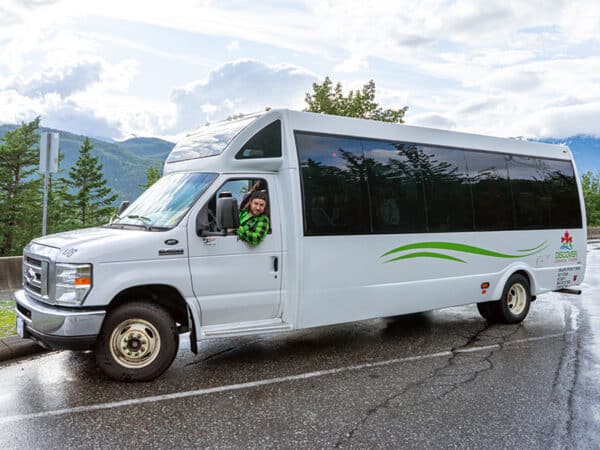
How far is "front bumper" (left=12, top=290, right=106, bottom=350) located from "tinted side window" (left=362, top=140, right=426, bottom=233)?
12.1 ft

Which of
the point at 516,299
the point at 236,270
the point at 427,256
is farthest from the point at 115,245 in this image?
the point at 516,299

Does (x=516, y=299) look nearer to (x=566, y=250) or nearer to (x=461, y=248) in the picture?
(x=566, y=250)

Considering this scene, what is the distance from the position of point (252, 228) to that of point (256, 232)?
0.22 ft

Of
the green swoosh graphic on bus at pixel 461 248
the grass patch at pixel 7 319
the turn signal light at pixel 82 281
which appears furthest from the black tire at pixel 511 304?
the grass patch at pixel 7 319

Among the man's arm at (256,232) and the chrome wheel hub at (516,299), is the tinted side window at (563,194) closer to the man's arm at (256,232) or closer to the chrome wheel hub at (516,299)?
the chrome wheel hub at (516,299)

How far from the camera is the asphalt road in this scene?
4508mm

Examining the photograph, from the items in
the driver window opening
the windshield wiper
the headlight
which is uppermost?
the driver window opening

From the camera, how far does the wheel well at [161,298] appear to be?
231 inches

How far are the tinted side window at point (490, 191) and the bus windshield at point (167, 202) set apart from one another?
4.51 m

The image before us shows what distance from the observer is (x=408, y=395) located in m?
5.55

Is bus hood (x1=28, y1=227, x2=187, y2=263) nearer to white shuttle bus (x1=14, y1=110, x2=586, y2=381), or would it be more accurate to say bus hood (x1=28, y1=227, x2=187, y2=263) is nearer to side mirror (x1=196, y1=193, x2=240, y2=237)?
white shuttle bus (x1=14, y1=110, x2=586, y2=381)

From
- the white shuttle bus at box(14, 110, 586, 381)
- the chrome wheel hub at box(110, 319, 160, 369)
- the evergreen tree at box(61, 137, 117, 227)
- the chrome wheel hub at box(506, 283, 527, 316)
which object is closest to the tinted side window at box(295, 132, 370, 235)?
the white shuttle bus at box(14, 110, 586, 381)

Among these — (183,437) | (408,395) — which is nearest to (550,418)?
(408,395)

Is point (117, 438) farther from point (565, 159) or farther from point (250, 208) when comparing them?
point (565, 159)
